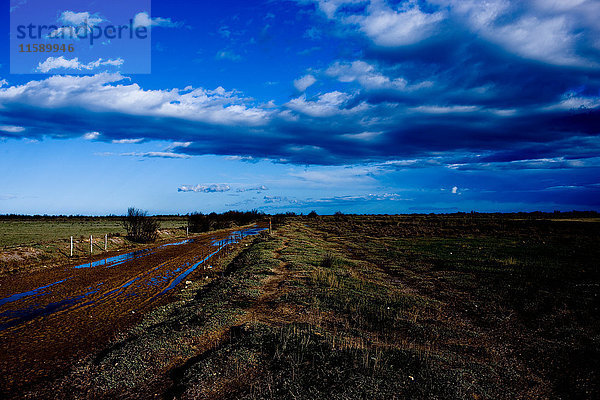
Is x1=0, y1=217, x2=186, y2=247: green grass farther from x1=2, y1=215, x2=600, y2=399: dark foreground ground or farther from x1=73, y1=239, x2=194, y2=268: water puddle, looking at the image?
x1=2, y1=215, x2=600, y2=399: dark foreground ground

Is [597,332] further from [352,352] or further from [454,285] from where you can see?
[352,352]

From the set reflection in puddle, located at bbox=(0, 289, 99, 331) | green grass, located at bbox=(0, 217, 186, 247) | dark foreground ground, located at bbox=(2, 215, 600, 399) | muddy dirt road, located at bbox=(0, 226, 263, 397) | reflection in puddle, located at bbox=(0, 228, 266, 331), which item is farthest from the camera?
green grass, located at bbox=(0, 217, 186, 247)

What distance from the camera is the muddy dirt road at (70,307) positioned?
26.3 ft

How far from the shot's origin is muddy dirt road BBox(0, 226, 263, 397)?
8.02 m

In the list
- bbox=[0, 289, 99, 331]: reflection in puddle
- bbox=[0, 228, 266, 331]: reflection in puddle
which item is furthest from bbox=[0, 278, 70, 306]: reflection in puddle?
bbox=[0, 289, 99, 331]: reflection in puddle

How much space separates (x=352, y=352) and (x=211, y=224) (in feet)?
205

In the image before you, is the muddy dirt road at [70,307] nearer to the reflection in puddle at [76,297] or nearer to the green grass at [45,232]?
the reflection in puddle at [76,297]

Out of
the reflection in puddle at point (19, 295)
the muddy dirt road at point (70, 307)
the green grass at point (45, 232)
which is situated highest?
the green grass at point (45, 232)

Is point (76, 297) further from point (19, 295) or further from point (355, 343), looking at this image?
point (355, 343)

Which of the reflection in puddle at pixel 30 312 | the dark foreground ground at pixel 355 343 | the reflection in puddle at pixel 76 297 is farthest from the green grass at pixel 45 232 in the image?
the dark foreground ground at pixel 355 343

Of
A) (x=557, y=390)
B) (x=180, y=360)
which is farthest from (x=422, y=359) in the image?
(x=180, y=360)

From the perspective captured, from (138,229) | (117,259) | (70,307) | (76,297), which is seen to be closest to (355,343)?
(70,307)

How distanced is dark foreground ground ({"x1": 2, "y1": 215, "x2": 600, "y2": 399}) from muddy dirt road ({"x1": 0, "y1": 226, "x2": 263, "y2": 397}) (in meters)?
0.73

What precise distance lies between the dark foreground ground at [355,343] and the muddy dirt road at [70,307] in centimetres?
73
